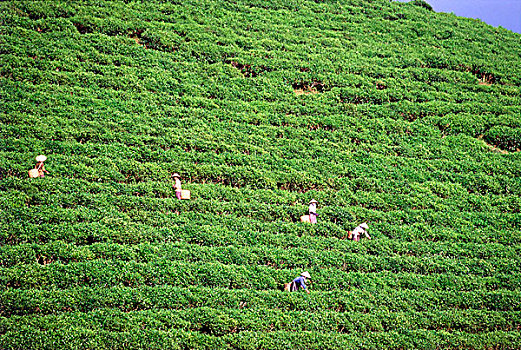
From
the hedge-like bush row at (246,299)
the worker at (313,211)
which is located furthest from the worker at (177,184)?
the worker at (313,211)

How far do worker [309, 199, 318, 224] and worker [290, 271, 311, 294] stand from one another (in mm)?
2017

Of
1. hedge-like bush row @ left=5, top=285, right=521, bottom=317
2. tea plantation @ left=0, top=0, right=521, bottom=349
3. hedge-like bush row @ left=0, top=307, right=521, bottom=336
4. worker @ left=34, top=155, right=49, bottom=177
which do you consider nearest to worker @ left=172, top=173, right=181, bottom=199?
tea plantation @ left=0, top=0, right=521, bottom=349

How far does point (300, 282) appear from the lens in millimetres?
10984

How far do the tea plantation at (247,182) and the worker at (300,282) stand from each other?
9.5 inches

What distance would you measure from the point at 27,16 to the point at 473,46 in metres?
20.6

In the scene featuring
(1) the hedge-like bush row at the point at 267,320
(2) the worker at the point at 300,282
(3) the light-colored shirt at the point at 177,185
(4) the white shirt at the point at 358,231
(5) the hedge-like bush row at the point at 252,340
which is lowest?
(5) the hedge-like bush row at the point at 252,340

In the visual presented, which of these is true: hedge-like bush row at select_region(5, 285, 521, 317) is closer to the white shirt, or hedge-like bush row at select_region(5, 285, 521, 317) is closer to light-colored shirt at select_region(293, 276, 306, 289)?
light-colored shirt at select_region(293, 276, 306, 289)

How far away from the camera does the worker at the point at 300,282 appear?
1088 cm

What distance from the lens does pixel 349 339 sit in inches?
399

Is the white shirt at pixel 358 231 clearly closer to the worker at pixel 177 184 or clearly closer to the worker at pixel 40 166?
the worker at pixel 177 184

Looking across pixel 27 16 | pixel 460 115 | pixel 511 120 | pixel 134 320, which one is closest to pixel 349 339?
pixel 134 320

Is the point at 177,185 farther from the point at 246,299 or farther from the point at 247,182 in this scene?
the point at 246,299

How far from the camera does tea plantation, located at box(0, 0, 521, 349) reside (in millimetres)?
10070

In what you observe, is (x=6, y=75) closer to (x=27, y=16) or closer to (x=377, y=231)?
(x=27, y=16)
